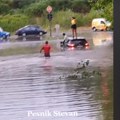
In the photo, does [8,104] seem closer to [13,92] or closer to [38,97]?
[38,97]

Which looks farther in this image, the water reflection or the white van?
the white van

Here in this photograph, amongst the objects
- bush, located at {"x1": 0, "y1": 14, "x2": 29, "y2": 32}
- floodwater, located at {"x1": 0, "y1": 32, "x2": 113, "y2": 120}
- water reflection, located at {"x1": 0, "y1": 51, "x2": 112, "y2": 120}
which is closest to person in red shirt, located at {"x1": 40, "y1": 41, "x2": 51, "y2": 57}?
floodwater, located at {"x1": 0, "y1": 32, "x2": 113, "y2": 120}

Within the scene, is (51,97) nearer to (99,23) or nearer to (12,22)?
(12,22)

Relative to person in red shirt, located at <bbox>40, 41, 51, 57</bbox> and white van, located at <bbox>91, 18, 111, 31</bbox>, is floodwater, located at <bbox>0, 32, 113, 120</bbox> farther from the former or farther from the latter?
white van, located at <bbox>91, 18, 111, 31</bbox>

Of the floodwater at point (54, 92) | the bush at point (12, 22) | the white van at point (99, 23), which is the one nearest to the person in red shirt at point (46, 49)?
the floodwater at point (54, 92)

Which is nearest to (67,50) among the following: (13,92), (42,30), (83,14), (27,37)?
(27,37)

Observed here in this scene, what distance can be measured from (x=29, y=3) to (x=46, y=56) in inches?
241

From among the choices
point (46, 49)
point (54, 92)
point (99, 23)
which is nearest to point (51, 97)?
point (54, 92)

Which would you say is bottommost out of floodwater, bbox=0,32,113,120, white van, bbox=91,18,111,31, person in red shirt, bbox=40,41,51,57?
floodwater, bbox=0,32,113,120

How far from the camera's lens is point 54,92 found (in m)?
5.53

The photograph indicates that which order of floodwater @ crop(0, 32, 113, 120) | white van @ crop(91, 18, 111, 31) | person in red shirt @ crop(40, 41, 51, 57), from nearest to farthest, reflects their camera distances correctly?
floodwater @ crop(0, 32, 113, 120) → white van @ crop(91, 18, 111, 31) → person in red shirt @ crop(40, 41, 51, 57)

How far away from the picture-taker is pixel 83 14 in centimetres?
661

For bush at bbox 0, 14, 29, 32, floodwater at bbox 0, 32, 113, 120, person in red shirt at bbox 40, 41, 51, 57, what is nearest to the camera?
floodwater at bbox 0, 32, 113, 120

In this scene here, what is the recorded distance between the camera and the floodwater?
3941 mm
